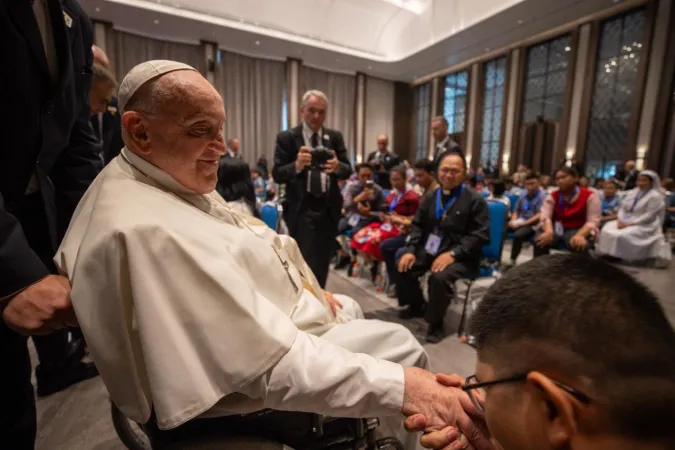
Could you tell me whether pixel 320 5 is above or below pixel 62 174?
above

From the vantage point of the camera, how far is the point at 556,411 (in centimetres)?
52

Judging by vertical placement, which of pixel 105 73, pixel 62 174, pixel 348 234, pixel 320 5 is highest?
pixel 320 5

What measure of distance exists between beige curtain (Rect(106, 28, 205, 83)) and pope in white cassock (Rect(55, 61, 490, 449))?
10.4 metres

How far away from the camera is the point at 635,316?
502 mm

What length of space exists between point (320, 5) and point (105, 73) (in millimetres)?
9744

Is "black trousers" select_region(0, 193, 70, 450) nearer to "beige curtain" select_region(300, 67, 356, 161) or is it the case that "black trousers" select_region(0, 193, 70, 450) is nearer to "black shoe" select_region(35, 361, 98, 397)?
"black shoe" select_region(35, 361, 98, 397)

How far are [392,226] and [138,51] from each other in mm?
10007

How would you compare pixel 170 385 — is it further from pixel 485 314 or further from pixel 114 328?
pixel 485 314

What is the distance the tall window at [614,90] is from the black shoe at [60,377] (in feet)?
35.8

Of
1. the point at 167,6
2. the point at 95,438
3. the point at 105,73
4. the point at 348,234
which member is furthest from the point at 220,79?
the point at 95,438

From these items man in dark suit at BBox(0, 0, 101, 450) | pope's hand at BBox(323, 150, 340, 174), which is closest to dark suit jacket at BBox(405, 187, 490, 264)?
pope's hand at BBox(323, 150, 340, 174)

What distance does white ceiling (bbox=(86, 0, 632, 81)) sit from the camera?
858 cm

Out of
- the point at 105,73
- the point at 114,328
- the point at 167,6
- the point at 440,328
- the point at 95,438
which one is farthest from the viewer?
the point at 167,6

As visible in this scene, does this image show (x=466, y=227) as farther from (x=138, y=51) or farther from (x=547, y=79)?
(x=138, y=51)
